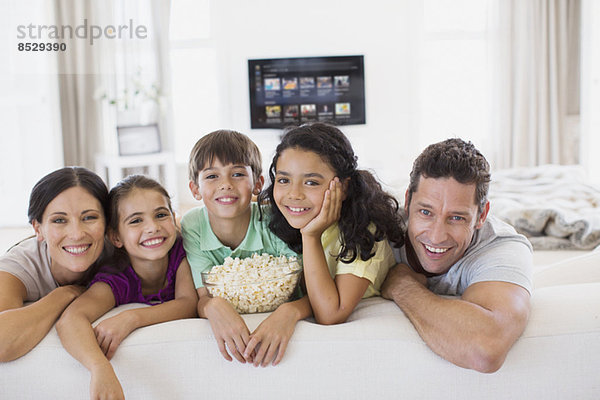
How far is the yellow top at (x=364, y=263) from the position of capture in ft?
4.83

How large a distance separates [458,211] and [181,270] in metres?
0.83

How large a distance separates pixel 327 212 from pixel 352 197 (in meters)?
0.15

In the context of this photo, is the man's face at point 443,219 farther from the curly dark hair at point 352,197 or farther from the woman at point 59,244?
the woman at point 59,244

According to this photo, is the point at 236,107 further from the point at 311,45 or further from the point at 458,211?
the point at 458,211

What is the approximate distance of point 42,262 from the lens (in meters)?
1.60

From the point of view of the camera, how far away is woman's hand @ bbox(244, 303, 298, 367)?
3.96ft

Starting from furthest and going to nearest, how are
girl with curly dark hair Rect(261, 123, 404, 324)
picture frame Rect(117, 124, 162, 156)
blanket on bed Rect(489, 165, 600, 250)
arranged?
picture frame Rect(117, 124, 162, 156)
blanket on bed Rect(489, 165, 600, 250)
girl with curly dark hair Rect(261, 123, 404, 324)

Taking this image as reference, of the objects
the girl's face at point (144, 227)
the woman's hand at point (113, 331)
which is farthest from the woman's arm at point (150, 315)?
the girl's face at point (144, 227)

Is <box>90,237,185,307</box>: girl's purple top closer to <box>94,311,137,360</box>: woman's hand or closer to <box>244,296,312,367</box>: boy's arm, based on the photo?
<box>94,311,137,360</box>: woman's hand

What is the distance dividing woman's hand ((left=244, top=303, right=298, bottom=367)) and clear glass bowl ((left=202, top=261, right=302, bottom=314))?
0.18 meters

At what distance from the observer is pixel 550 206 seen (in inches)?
129

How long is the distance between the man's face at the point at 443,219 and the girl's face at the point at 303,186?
261mm

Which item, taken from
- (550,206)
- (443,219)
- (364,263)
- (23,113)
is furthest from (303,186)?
(23,113)

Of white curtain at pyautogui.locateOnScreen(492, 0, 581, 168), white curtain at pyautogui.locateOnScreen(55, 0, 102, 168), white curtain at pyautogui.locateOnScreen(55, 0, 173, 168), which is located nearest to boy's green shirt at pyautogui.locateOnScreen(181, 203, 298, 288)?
white curtain at pyautogui.locateOnScreen(55, 0, 173, 168)
